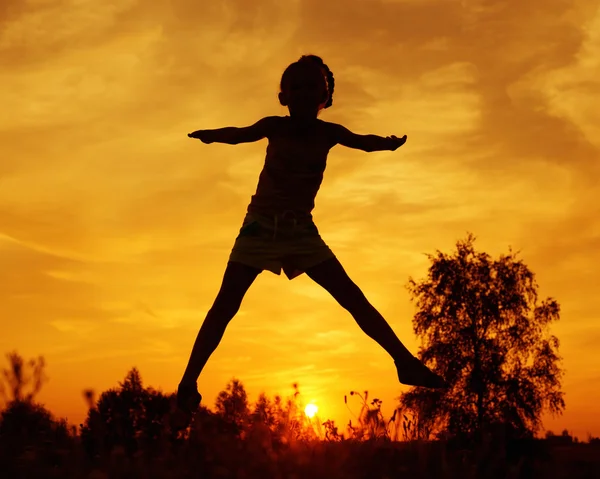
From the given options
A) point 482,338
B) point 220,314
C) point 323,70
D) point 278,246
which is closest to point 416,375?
point 278,246

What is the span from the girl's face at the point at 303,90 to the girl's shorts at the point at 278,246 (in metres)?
1.09

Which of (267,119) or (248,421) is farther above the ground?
(267,119)

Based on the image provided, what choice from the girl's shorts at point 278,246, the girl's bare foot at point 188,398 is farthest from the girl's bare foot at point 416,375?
the girl's bare foot at point 188,398

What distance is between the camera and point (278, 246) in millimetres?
8367

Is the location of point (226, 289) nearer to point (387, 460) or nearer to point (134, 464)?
point (387, 460)

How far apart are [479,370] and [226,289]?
37.7m

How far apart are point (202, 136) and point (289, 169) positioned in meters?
0.91

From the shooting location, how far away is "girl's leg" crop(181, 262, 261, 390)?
26.4 ft

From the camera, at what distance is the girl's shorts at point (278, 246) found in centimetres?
832

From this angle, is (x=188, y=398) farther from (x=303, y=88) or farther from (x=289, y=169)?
(x=303, y=88)

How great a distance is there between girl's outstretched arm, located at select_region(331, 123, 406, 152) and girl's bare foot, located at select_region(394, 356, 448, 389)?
2166 mm

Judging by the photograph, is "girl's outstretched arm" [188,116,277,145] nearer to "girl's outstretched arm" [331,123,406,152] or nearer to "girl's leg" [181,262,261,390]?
"girl's outstretched arm" [331,123,406,152]

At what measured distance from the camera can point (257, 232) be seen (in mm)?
8398

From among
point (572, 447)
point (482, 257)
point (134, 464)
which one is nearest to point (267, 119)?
point (134, 464)
